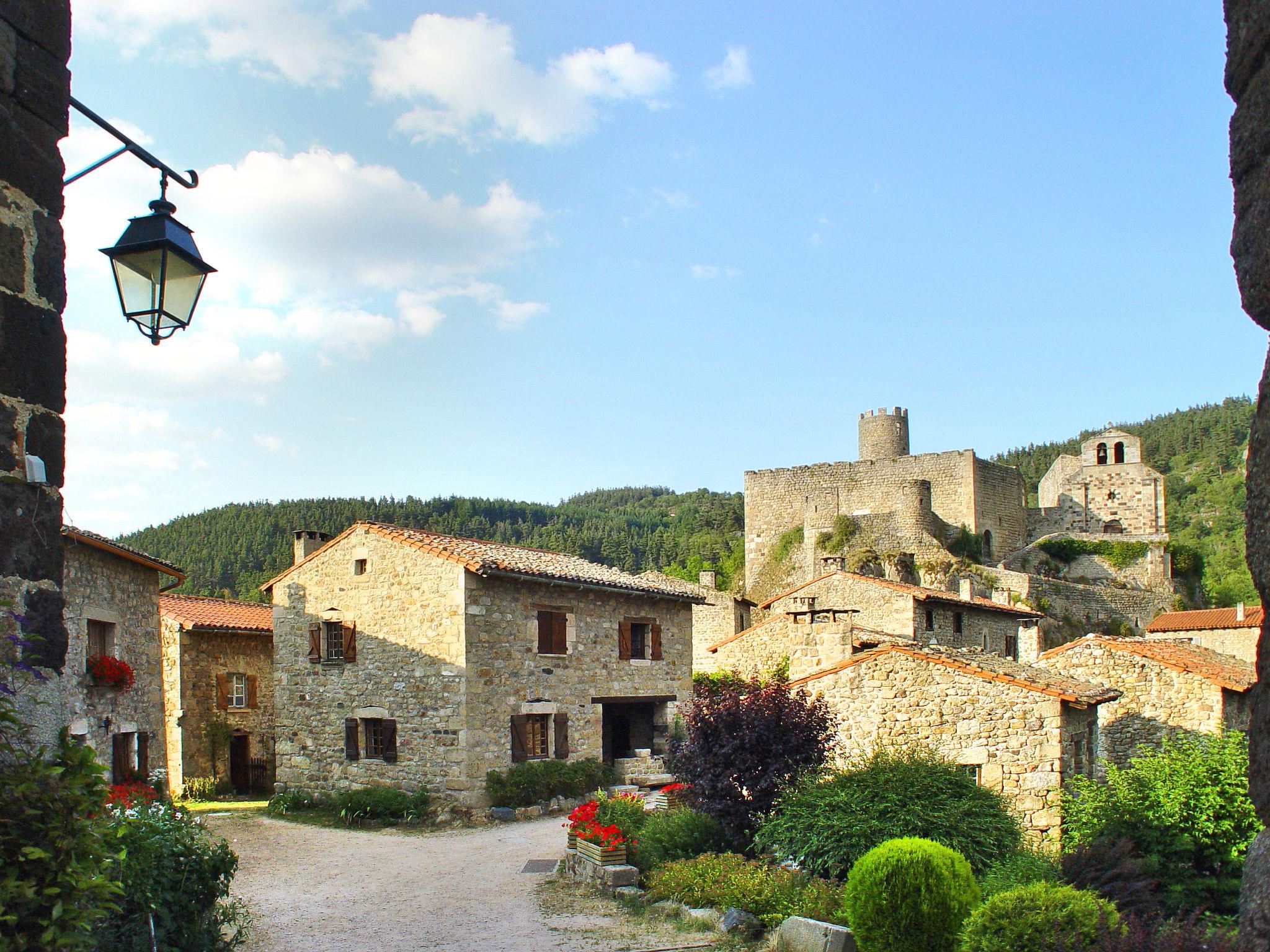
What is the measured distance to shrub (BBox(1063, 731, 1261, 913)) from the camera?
1120 centimetres

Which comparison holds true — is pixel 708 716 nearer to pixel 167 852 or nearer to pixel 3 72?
pixel 167 852

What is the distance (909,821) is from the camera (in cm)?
1098

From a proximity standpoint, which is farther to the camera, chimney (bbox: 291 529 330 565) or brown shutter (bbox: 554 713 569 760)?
chimney (bbox: 291 529 330 565)

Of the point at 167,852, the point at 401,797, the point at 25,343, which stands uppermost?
the point at 25,343

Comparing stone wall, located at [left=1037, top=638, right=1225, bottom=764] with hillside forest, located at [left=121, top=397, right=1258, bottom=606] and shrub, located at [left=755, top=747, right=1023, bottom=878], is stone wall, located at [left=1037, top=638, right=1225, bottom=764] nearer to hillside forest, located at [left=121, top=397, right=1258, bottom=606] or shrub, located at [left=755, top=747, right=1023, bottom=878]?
shrub, located at [left=755, top=747, right=1023, bottom=878]

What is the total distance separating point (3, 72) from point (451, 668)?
53.8 ft

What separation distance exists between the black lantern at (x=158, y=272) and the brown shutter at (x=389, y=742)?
51.9 feet

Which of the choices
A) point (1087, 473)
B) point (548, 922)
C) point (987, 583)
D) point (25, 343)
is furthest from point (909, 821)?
point (1087, 473)

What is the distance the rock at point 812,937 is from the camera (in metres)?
9.18

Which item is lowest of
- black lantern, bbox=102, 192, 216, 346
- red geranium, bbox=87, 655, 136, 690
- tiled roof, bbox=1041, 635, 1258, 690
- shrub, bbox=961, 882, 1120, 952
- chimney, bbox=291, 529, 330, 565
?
shrub, bbox=961, 882, 1120, 952

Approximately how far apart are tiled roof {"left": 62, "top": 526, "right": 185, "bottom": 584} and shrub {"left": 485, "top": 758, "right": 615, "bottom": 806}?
7581 millimetres

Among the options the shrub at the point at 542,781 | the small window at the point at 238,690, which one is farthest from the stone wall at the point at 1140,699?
the small window at the point at 238,690

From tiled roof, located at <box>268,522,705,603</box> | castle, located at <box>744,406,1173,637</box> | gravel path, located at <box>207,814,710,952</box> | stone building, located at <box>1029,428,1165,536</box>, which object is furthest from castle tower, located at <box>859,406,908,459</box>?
gravel path, located at <box>207,814,710,952</box>

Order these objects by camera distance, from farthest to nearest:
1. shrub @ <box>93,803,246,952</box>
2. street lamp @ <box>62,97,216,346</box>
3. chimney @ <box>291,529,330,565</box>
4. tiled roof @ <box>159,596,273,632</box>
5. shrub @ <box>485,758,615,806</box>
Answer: tiled roof @ <box>159,596,273,632</box> → chimney @ <box>291,529,330,565</box> → shrub @ <box>485,758,615,806</box> → shrub @ <box>93,803,246,952</box> → street lamp @ <box>62,97,216,346</box>
